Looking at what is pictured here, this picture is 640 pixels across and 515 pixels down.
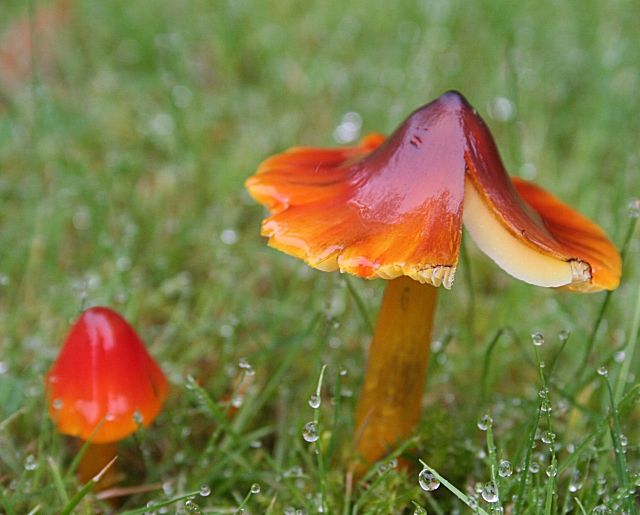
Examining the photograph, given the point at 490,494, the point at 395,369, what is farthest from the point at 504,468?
the point at 395,369

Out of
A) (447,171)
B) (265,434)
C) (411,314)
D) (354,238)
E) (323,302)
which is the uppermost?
(447,171)

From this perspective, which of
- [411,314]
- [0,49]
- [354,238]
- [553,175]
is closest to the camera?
[354,238]

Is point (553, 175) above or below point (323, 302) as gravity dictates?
above

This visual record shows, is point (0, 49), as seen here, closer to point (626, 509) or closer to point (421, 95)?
point (421, 95)

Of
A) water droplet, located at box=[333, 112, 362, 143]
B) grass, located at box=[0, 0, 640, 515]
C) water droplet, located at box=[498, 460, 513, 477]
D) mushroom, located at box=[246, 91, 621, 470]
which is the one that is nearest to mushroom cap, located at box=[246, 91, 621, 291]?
mushroom, located at box=[246, 91, 621, 470]

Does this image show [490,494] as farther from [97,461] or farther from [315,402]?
[97,461]

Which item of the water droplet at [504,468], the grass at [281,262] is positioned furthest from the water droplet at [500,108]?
the water droplet at [504,468]

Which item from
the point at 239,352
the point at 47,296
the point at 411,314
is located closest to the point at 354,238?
the point at 411,314

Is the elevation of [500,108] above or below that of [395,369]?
above
